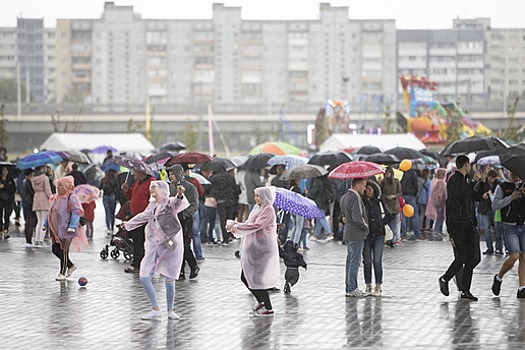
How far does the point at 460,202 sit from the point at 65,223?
5348mm

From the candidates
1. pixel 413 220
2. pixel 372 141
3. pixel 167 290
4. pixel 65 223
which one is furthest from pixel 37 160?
pixel 372 141

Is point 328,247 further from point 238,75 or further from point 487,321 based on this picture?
point 238,75

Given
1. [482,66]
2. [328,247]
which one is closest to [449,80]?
[482,66]

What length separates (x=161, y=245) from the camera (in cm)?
1358

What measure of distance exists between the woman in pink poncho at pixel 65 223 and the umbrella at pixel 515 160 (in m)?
5.62

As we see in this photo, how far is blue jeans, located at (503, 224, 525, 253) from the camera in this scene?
1488 centimetres

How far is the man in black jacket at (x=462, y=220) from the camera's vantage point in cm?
1467

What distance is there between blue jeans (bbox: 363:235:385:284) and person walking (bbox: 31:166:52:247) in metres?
9.59

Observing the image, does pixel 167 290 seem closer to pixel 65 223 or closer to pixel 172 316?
pixel 172 316

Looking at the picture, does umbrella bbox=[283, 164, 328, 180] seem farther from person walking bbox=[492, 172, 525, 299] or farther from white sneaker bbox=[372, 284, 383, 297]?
person walking bbox=[492, 172, 525, 299]

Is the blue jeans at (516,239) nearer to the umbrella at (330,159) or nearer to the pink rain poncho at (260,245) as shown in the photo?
the pink rain poncho at (260,245)

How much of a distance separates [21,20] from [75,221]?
185 meters

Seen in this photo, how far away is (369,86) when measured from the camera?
171 meters

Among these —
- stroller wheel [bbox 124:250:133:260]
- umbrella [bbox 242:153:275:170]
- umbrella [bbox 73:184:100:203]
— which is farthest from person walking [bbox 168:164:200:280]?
umbrella [bbox 242:153:275:170]
